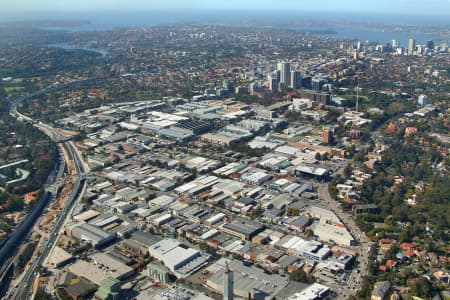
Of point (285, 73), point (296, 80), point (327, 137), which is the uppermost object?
point (285, 73)

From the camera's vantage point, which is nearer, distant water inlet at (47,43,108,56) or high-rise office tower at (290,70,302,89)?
high-rise office tower at (290,70,302,89)

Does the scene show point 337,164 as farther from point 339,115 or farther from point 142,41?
point 142,41

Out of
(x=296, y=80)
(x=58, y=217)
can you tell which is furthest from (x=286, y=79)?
(x=58, y=217)

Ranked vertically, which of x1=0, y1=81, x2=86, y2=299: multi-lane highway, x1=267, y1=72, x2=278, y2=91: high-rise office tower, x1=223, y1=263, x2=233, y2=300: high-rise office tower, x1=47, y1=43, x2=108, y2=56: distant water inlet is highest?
x1=47, y1=43, x2=108, y2=56: distant water inlet

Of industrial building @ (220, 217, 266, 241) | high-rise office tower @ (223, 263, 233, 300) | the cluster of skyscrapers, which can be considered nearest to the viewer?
high-rise office tower @ (223, 263, 233, 300)

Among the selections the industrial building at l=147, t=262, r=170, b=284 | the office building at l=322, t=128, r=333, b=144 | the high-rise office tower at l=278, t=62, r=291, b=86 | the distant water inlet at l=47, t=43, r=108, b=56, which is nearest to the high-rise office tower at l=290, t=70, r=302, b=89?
the high-rise office tower at l=278, t=62, r=291, b=86

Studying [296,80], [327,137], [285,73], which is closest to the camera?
[327,137]

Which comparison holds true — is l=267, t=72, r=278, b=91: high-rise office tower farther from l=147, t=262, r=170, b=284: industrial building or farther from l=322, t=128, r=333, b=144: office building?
l=147, t=262, r=170, b=284: industrial building

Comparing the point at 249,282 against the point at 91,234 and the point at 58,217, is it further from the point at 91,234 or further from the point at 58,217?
the point at 58,217

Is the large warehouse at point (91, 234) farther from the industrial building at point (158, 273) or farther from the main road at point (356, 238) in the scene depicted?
the main road at point (356, 238)
